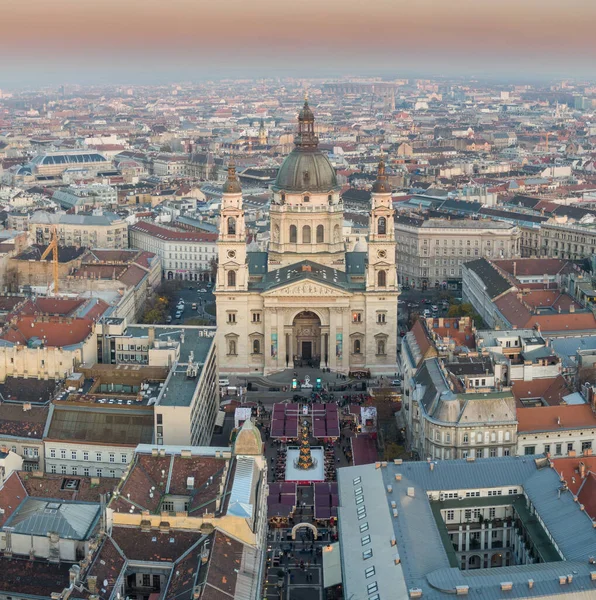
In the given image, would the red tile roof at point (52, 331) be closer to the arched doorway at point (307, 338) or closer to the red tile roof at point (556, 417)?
the arched doorway at point (307, 338)

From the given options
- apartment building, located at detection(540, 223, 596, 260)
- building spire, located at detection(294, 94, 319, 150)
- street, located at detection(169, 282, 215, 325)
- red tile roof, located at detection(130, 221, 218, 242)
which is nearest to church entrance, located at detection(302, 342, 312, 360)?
street, located at detection(169, 282, 215, 325)

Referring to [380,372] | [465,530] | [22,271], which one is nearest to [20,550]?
[465,530]

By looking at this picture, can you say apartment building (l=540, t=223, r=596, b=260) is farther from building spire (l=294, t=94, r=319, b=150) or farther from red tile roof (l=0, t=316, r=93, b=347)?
red tile roof (l=0, t=316, r=93, b=347)

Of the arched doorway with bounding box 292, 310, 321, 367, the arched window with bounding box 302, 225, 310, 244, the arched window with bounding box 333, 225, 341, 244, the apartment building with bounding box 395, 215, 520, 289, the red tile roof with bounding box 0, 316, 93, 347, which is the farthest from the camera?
the apartment building with bounding box 395, 215, 520, 289

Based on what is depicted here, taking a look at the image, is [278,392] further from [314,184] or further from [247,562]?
[247,562]

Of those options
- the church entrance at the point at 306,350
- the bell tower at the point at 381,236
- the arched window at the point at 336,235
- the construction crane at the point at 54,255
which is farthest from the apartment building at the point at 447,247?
the construction crane at the point at 54,255

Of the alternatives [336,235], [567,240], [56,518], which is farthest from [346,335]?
[567,240]
